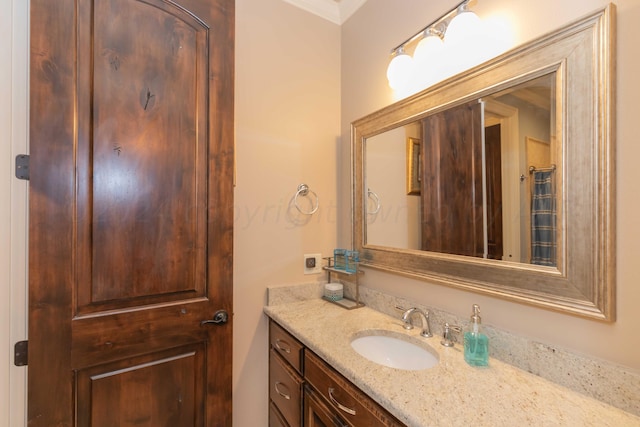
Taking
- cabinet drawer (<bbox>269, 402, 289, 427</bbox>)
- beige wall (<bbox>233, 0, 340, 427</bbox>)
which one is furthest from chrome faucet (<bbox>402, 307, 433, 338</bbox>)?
cabinet drawer (<bbox>269, 402, 289, 427</bbox>)

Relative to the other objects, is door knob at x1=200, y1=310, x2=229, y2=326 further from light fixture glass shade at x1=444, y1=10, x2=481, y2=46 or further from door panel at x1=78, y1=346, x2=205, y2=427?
light fixture glass shade at x1=444, y1=10, x2=481, y2=46

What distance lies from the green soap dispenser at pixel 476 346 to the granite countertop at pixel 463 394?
0.02 m

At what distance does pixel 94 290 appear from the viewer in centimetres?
110

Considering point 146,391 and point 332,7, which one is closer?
point 146,391

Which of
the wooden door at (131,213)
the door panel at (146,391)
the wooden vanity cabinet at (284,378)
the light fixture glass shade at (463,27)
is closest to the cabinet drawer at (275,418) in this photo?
the wooden vanity cabinet at (284,378)

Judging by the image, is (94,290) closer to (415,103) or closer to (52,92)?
(52,92)

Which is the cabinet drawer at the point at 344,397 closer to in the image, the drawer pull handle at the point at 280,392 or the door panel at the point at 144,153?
the drawer pull handle at the point at 280,392

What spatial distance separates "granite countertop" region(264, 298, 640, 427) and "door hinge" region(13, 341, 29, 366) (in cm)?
103

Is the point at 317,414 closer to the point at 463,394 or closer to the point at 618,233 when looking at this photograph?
the point at 463,394

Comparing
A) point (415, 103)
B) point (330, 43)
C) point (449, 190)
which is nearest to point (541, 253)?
point (449, 190)

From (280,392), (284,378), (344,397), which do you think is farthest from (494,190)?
(280,392)

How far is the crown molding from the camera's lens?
5.69 ft

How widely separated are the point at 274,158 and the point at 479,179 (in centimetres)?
104

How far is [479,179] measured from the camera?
113 centimetres
